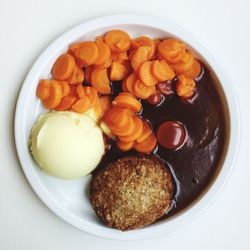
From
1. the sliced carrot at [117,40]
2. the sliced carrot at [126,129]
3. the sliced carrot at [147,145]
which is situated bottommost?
the sliced carrot at [147,145]

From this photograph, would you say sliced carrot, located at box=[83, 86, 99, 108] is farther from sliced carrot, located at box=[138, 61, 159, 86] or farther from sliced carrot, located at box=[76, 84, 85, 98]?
sliced carrot, located at box=[138, 61, 159, 86]

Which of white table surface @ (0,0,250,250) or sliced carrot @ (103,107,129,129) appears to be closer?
sliced carrot @ (103,107,129,129)

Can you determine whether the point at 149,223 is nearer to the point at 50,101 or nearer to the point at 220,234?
the point at 220,234

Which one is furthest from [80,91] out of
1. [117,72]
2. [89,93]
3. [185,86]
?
[185,86]

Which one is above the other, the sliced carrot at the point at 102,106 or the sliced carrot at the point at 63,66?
the sliced carrot at the point at 63,66

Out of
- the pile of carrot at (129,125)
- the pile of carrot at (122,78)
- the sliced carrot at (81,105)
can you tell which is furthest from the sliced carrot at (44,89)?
the pile of carrot at (129,125)

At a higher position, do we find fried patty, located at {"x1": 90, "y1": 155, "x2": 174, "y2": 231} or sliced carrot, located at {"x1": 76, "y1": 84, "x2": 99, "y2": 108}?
sliced carrot, located at {"x1": 76, "y1": 84, "x2": 99, "y2": 108}

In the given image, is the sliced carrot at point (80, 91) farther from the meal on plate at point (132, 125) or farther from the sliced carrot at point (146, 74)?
the sliced carrot at point (146, 74)

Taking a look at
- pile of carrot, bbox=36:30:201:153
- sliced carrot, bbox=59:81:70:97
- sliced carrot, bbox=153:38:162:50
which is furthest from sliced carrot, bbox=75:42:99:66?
sliced carrot, bbox=153:38:162:50
